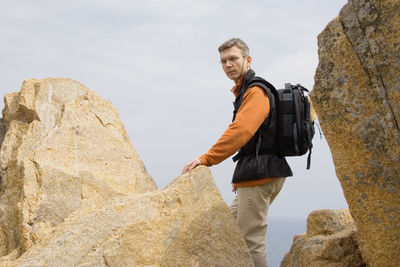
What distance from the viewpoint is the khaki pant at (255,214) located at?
7.27 m

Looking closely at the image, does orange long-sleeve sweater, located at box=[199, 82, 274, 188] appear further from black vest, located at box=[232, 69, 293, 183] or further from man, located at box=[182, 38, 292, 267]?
black vest, located at box=[232, 69, 293, 183]

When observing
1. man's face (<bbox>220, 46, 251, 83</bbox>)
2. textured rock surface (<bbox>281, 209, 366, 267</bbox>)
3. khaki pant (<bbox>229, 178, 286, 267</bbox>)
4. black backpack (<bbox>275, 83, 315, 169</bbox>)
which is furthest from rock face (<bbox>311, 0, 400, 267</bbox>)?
man's face (<bbox>220, 46, 251, 83</bbox>)

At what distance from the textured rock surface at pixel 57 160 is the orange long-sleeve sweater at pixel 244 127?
160 inches

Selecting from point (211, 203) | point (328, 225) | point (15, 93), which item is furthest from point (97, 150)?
point (328, 225)

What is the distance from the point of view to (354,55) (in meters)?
5.86

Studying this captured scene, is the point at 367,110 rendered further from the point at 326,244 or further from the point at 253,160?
the point at 326,244

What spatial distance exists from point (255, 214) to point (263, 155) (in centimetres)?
97

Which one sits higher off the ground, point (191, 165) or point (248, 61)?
point (248, 61)

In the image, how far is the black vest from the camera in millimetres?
7117

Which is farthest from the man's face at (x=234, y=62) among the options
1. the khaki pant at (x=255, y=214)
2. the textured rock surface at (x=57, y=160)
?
the textured rock surface at (x=57, y=160)

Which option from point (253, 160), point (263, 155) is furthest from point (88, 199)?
point (263, 155)

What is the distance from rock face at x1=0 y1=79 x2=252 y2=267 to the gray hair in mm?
2175

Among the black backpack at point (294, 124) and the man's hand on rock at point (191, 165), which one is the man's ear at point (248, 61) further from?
the man's hand on rock at point (191, 165)

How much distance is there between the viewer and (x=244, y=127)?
6.87 m
